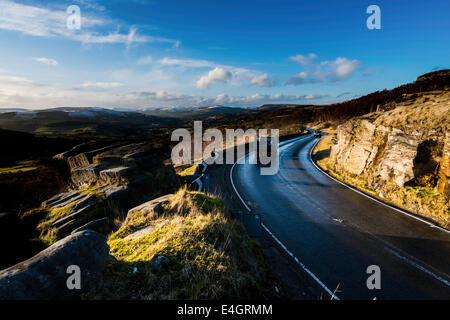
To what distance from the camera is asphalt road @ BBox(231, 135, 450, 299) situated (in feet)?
18.7

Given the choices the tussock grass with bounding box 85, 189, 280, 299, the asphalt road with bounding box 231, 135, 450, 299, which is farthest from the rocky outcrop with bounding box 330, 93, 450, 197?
the tussock grass with bounding box 85, 189, 280, 299

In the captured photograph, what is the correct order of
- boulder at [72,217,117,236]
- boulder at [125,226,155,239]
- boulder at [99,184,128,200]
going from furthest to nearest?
boulder at [99,184,128,200], boulder at [72,217,117,236], boulder at [125,226,155,239]

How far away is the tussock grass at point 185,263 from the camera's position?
3580 mm

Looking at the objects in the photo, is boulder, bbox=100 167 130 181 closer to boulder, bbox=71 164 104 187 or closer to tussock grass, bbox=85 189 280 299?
boulder, bbox=71 164 104 187

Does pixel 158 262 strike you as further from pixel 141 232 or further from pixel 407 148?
pixel 407 148

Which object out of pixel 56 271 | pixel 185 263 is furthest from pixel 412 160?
pixel 56 271

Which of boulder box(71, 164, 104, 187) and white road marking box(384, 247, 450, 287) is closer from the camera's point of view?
white road marking box(384, 247, 450, 287)

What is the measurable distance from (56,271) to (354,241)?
926 centimetres

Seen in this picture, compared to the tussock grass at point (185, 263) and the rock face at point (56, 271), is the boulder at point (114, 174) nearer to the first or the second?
the tussock grass at point (185, 263)

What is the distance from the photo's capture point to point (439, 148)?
10.4 meters

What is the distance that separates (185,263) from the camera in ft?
13.9

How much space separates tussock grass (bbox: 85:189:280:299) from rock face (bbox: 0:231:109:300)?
28cm

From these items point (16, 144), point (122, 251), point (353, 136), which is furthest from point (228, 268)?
point (16, 144)
